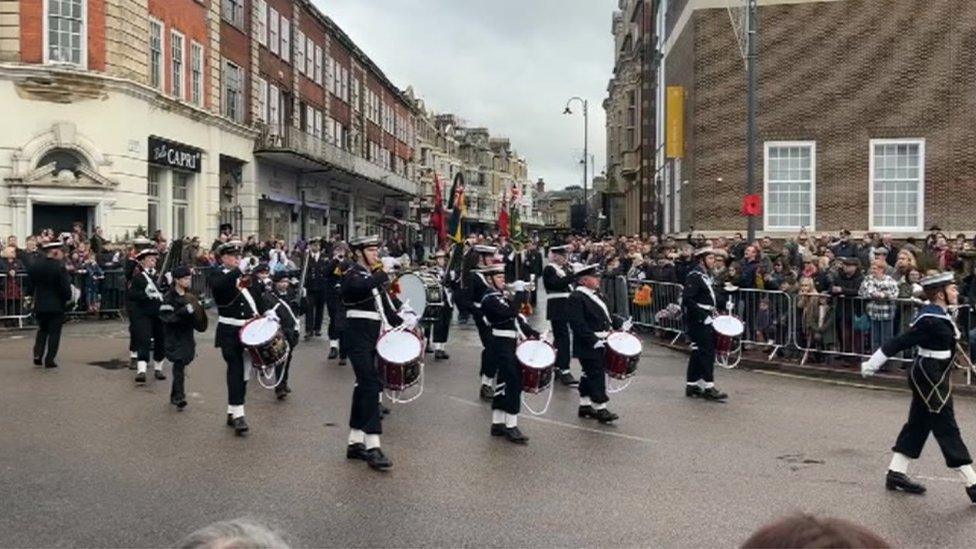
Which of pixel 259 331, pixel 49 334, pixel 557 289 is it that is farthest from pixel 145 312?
pixel 557 289

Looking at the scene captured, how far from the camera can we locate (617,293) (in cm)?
2139

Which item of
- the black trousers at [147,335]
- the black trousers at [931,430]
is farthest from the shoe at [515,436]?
the black trousers at [147,335]

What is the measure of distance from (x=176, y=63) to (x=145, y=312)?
19.4 metres

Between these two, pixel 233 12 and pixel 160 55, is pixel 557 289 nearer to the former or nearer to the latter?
pixel 160 55

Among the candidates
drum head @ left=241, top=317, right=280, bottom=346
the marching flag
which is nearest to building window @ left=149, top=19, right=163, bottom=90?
the marching flag

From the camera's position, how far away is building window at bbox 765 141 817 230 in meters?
26.0

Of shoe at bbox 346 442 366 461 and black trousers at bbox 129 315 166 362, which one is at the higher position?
black trousers at bbox 129 315 166 362

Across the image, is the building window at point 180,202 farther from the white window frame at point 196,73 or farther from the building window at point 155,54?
the building window at point 155,54

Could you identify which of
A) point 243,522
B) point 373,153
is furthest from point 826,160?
point 373,153

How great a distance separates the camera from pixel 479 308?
11.2 metres

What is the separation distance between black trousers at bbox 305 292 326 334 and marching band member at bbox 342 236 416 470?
386 inches

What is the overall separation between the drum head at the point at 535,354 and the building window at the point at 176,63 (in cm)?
2353

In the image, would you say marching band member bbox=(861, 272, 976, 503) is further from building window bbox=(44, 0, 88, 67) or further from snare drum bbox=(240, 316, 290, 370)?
building window bbox=(44, 0, 88, 67)

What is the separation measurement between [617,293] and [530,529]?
15.0 metres
